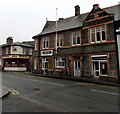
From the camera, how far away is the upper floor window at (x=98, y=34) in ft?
50.8

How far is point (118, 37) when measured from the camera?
1393 cm

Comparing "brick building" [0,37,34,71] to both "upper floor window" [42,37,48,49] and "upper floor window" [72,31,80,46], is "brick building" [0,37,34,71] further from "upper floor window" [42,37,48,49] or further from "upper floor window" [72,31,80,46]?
"upper floor window" [72,31,80,46]

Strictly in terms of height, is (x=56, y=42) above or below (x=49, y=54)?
above

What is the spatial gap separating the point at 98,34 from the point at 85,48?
2649 millimetres

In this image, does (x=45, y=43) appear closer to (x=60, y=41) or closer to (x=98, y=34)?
(x=60, y=41)

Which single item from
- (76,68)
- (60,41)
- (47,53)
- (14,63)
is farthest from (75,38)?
(14,63)

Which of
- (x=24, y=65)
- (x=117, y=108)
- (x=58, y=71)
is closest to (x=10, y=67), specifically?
(x=24, y=65)

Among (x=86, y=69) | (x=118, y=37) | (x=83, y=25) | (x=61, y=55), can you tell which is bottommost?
(x=86, y=69)

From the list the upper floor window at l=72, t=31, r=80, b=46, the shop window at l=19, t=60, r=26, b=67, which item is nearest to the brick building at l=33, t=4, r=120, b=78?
the upper floor window at l=72, t=31, r=80, b=46

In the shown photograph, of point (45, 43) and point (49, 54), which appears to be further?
point (45, 43)

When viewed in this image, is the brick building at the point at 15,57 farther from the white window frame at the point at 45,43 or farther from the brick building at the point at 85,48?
the brick building at the point at 85,48

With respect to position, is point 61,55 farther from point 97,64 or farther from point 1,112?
point 1,112

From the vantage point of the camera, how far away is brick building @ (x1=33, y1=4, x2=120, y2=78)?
1466cm

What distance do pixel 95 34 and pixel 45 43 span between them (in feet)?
34.6
